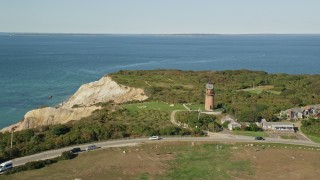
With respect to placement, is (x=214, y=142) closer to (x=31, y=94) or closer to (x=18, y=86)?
(x=31, y=94)

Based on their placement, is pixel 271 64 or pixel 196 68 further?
pixel 271 64

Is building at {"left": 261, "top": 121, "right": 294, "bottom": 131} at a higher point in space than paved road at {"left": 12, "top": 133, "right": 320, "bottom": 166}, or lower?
higher

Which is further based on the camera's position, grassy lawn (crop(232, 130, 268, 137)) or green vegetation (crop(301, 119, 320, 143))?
grassy lawn (crop(232, 130, 268, 137))

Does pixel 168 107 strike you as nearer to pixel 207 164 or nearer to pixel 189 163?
pixel 189 163

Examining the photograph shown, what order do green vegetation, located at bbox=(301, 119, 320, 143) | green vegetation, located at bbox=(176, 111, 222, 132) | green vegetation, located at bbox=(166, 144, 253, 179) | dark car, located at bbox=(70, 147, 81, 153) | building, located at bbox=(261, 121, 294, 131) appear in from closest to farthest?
green vegetation, located at bbox=(166, 144, 253, 179) → dark car, located at bbox=(70, 147, 81, 153) → green vegetation, located at bbox=(301, 119, 320, 143) → green vegetation, located at bbox=(176, 111, 222, 132) → building, located at bbox=(261, 121, 294, 131)

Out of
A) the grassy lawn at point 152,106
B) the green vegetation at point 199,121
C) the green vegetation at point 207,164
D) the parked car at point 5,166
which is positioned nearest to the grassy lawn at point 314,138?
the green vegetation at point 199,121

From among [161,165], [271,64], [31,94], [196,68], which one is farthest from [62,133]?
[271,64]

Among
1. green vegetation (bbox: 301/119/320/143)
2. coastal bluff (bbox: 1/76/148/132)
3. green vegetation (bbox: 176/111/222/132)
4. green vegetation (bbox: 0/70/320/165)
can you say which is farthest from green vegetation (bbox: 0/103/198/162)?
green vegetation (bbox: 301/119/320/143)

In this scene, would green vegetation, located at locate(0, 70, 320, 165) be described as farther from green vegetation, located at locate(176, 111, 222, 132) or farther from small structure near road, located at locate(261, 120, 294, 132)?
small structure near road, located at locate(261, 120, 294, 132)

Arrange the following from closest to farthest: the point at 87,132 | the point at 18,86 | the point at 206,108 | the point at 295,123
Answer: the point at 87,132
the point at 295,123
the point at 206,108
the point at 18,86
